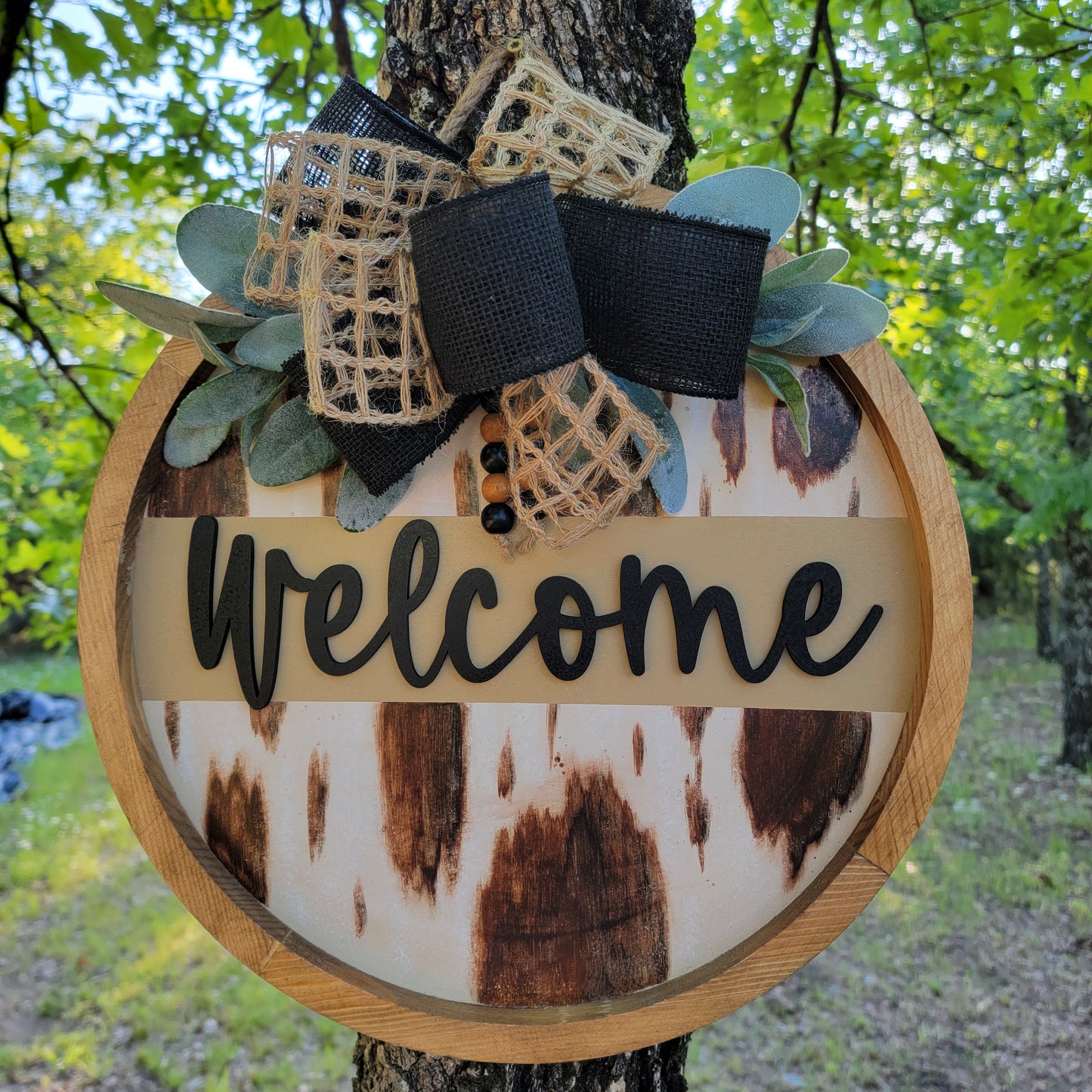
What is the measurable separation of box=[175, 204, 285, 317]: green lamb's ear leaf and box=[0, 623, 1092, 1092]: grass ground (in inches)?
103

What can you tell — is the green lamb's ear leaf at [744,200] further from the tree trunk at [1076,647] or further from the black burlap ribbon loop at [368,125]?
the tree trunk at [1076,647]

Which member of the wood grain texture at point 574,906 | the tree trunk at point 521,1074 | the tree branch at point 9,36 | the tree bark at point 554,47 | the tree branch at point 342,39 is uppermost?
the tree branch at point 342,39

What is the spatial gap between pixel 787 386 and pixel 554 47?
1.61ft

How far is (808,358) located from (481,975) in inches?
29.3

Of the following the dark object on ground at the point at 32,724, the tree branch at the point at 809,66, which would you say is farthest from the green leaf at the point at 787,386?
the dark object on ground at the point at 32,724

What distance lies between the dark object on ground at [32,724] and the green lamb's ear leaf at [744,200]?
6469 millimetres

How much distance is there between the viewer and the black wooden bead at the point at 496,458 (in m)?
0.87

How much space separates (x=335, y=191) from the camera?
0.75m

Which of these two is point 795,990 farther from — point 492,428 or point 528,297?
point 528,297

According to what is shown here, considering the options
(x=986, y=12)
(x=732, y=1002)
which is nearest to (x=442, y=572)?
(x=732, y=1002)

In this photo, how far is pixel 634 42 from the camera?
1.03 meters

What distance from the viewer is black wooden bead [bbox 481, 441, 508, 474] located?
34.3 inches

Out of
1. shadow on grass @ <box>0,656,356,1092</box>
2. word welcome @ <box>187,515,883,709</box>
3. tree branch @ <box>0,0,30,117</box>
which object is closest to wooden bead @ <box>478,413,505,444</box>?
word welcome @ <box>187,515,883,709</box>

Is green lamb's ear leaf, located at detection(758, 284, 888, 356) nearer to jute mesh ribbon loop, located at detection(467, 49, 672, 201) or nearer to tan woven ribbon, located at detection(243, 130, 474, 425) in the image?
jute mesh ribbon loop, located at detection(467, 49, 672, 201)
